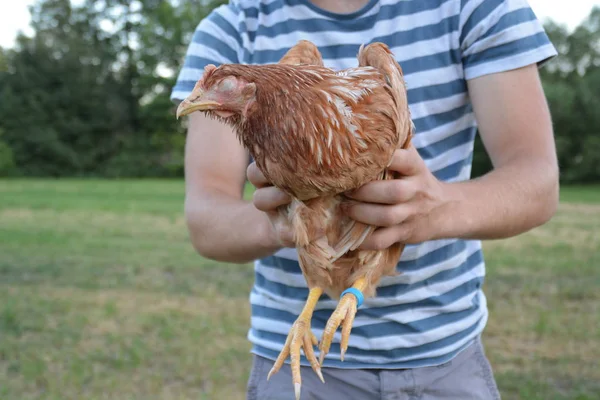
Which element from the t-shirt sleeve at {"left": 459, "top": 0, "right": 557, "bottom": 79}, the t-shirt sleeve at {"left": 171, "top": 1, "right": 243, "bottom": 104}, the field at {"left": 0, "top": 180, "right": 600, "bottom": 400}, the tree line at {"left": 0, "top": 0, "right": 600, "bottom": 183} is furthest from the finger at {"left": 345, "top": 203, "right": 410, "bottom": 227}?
the tree line at {"left": 0, "top": 0, "right": 600, "bottom": 183}

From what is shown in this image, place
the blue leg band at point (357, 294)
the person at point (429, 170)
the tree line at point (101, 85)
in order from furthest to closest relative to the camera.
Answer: the tree line at point (101, 85)
the person at point (429, 170)
the blue leg band at point (357, 294)

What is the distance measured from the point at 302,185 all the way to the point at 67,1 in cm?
4818

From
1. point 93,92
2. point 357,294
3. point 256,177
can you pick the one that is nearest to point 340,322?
point 357,294

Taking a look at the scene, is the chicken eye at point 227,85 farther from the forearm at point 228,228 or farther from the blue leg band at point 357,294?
the blue leg band at point 357,294

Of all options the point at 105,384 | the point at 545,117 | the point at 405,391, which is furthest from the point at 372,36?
the point at 105,384

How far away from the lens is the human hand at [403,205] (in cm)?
142

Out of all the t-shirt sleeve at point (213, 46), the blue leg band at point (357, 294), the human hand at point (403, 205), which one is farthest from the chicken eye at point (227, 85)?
the t-shirt sleeve at point (213, 46)

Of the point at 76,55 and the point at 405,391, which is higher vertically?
the point at 76,55

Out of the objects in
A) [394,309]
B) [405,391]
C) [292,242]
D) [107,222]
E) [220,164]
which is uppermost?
[220,164]

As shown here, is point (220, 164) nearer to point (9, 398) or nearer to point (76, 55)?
point (9, 398)

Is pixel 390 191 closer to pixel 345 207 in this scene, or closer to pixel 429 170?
pixel 345 207

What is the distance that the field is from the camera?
4598 mm

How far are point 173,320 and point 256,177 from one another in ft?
15.3

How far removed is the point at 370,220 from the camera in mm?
1443
